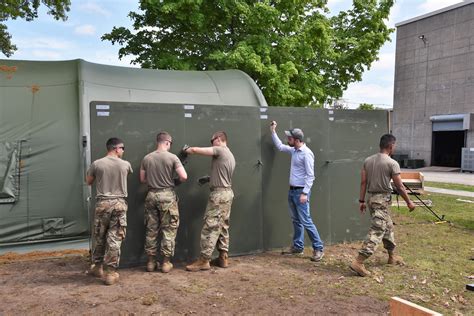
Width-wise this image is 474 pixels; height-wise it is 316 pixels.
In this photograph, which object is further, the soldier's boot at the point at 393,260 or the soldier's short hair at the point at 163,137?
the soldier's boot at the point at 393,260

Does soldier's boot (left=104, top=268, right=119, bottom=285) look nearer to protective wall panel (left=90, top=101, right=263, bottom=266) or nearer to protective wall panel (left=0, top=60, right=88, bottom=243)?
protective wall panel (left=90, top=101, right=263, bottom=266)

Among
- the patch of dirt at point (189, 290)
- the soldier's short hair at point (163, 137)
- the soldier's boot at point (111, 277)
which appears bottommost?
the patch of dirt at point (189, 290)

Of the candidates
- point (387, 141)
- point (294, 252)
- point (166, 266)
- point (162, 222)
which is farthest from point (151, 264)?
point (387, 141)

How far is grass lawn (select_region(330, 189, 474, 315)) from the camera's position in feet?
17.4

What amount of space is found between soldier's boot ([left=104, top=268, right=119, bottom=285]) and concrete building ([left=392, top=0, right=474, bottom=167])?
28970 mm

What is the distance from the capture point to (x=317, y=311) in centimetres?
483

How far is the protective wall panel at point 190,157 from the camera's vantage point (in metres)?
6.22

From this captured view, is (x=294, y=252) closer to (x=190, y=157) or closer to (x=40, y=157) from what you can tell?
(x=190, y=157)

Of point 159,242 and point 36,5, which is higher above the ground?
point 36,5

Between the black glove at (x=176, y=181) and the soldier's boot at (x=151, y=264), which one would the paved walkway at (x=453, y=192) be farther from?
the soldier's boot at (x=151, y=264)

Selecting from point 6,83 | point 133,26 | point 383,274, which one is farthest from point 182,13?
point 383,274

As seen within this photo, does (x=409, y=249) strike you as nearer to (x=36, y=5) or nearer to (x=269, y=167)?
(x=269, y=167)

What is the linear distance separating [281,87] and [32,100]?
25.7 ft

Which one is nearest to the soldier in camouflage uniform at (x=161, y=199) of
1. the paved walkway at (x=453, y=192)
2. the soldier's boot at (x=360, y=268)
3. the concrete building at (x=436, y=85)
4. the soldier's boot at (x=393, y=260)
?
the soldier's boot at (x=360, y=268)
